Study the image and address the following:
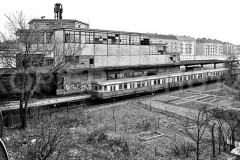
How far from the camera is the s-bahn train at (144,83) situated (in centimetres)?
2311

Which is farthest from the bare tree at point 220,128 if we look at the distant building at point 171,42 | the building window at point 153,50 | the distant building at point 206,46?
the distant building at point 206,46

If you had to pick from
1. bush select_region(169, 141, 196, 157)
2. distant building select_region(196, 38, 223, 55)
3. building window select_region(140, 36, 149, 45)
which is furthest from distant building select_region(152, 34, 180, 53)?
bush select_region(169, 141, 196, 157)

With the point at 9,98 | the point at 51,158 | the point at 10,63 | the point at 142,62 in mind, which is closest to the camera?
the point at 51,158

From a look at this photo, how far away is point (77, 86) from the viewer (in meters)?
26.1

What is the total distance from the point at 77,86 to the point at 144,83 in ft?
27.8

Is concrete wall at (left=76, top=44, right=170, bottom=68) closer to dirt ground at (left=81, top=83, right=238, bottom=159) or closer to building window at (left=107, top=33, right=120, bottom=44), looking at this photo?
building window at (left=107, top=33, right=120, bottom=44)

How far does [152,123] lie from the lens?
16109 millimetres

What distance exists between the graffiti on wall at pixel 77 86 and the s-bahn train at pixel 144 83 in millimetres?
2832

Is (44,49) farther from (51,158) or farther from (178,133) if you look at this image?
(178,133)

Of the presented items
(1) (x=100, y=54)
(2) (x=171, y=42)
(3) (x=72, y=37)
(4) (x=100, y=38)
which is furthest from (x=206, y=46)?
(3) (x=72, y=37)

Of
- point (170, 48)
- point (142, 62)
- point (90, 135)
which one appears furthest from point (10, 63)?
point (170, 48)

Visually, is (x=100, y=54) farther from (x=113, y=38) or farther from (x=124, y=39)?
(x=124, y=39)

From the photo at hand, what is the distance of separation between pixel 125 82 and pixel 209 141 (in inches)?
540

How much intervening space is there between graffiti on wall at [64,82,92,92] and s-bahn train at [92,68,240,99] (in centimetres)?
283
